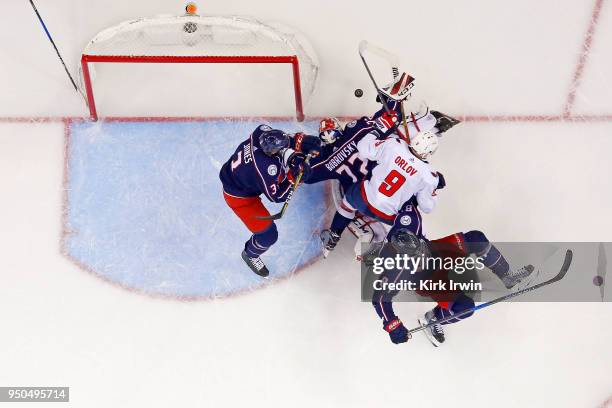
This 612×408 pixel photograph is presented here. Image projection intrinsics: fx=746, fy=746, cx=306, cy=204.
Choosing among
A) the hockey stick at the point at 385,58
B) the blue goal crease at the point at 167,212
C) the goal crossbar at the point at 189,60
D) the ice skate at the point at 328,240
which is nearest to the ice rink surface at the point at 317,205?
the blue goal crease at the point at 167,212

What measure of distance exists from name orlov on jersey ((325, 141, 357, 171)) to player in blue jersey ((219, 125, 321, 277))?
17cm

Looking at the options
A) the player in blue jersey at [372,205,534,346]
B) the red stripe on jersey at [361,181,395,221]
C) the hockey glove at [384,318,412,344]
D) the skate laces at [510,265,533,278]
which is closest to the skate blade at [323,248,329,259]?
the player in blue jersey at [372,205,534,346]

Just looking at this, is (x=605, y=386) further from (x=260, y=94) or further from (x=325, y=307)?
(x=260, y=94)

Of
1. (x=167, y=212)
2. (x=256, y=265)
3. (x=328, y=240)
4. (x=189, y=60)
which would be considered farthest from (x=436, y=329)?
(x=189, y=60)

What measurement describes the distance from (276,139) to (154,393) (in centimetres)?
181

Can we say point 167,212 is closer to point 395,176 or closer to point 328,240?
point 328,240

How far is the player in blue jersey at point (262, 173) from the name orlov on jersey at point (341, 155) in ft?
0.57

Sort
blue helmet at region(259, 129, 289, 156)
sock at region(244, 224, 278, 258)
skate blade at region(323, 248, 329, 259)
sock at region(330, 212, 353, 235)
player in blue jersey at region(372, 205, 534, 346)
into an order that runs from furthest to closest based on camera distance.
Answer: skate blade at region(323, 248, 329, 259), sock at region(330, 212, 353, 235), sock at region(244, 224, 278, 258), player in blue jersey at region(372, 205, 534, 346), blue helmet at region(259, 129, 289, 156)

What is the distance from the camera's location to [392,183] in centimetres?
403

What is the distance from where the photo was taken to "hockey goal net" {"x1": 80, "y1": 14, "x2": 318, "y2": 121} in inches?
183

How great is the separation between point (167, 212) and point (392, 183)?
154 cm

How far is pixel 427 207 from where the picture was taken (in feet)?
13.4

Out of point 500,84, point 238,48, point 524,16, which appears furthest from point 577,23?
point 238,48

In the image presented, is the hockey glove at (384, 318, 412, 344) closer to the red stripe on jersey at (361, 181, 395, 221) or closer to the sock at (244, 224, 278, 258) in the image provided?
the red stripe on jersey at (361, 181, 395, 221)
